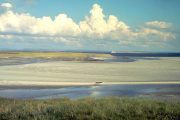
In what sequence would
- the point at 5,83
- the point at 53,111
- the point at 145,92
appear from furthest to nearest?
the point at 5,83, the point at 145,92, the point at 53,111

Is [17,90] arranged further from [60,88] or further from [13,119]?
[13,119]

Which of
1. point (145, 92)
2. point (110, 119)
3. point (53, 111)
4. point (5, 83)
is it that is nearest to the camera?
point (110, 119)

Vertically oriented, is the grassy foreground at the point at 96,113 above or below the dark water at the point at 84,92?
above

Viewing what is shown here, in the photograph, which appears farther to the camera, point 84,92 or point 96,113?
point 84,92

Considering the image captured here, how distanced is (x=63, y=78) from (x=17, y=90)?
1061 cm

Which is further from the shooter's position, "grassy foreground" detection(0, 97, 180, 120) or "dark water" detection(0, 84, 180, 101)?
"dark water" detection(0, 84, 180, 101)

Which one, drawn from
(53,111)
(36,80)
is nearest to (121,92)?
(36,80)

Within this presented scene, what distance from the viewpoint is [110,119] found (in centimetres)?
1227

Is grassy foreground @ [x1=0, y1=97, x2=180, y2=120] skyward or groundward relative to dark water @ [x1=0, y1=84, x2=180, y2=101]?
skyward

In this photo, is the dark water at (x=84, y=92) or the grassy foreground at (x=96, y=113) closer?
the grassy foreground at (x=96, y=113)

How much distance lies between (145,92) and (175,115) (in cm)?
1524

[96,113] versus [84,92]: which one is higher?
[96,113]

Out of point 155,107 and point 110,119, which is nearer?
point 110,119

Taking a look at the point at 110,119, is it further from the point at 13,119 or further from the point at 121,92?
the point at 121,92
